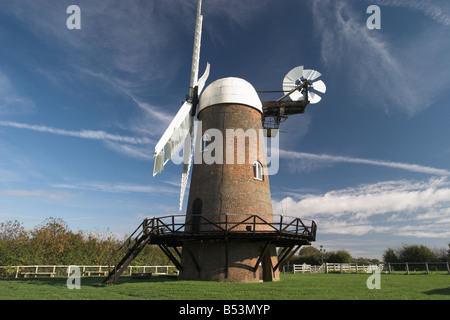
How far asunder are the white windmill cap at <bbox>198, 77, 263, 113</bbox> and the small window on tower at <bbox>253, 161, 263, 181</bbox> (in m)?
3.51

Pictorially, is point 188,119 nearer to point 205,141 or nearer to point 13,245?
point 205,141

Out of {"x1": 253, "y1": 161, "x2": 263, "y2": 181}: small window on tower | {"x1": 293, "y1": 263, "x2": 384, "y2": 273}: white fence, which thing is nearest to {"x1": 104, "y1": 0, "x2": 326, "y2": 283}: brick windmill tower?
{"x1": 253, "y1": 161, "x2": 263, "y2": 181}: small window on tower

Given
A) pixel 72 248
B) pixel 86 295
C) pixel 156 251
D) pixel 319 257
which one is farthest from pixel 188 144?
pixel 319 257

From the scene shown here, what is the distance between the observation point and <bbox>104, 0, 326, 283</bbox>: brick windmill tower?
14545 mm

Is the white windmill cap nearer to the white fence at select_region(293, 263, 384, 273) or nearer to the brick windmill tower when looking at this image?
the brick windmill tower

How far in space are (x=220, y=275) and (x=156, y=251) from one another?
24420mm

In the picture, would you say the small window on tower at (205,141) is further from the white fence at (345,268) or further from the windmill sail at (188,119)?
the white fence at (345,268)

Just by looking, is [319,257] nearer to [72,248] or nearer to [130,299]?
[72,248]

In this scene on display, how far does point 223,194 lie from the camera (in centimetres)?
1573

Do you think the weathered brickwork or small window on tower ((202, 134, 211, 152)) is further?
small window on tower ((202, 134, 211, 152))

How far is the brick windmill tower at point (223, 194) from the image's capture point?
1454 centimetres

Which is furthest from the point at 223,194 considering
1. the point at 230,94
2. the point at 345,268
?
the point at 345,268

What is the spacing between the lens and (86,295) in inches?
420

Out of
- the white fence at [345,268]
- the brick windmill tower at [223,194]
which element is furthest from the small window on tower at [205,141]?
the white fence at [345,268]
